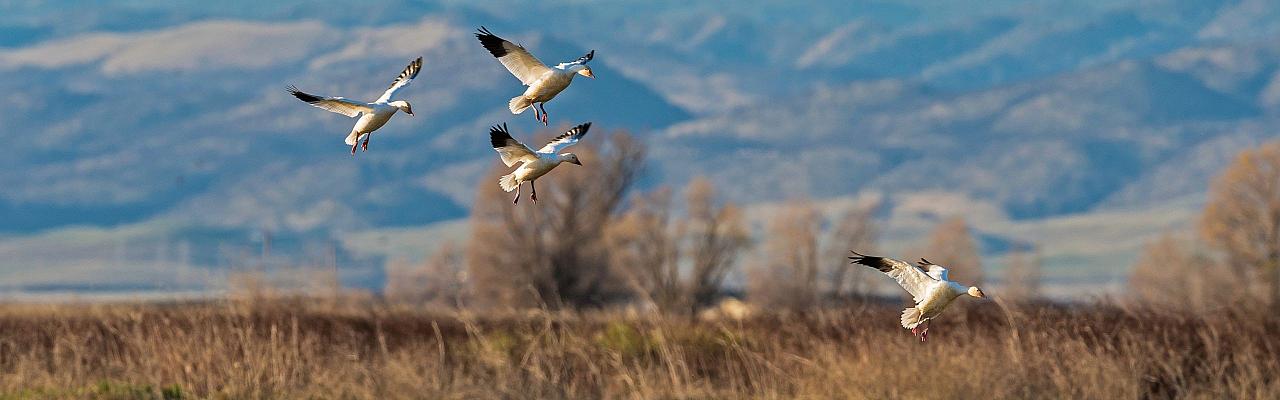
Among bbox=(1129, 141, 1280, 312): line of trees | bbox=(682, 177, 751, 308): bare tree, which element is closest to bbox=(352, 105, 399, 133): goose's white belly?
bbox=(682, 177, 751, 308): bare tree

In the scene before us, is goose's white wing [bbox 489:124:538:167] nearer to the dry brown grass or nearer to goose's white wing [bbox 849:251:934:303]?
goose's white wing [bbox 849:251:934:303]

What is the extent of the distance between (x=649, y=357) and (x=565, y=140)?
1428 centimetres

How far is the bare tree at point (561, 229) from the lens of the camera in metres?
108

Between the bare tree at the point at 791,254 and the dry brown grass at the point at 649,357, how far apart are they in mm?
118697

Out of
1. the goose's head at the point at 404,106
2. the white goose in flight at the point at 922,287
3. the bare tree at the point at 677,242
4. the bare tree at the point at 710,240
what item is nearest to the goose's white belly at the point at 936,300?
the white goose in flight at the point at 922,287

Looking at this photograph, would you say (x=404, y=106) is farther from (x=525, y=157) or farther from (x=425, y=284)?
(x=425, y=284)

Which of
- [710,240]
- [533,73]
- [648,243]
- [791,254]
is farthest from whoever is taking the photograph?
[791,254]

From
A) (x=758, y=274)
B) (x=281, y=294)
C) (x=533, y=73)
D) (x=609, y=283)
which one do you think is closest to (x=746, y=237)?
(x=609, y=283)

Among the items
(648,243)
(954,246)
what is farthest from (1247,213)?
(954,246)

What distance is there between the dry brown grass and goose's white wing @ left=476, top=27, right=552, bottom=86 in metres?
11.6

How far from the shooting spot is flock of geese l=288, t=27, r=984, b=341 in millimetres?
8422

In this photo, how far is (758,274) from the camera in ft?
539

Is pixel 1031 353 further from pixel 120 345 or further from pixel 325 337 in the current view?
pixel 120 345

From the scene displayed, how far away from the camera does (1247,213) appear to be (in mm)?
111312
